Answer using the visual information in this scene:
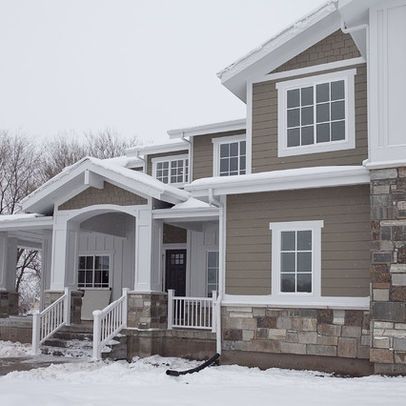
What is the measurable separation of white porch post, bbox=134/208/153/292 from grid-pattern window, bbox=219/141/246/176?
2.90m

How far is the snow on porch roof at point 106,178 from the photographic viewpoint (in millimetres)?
13742

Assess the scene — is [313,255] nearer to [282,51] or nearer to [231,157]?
[282,51]

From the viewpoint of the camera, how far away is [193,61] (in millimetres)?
196875

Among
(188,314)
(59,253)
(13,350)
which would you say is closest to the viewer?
(188,314)

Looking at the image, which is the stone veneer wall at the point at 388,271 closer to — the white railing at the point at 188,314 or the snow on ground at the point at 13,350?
the white railing at the point at 188,314

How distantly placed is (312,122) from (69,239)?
256 inches

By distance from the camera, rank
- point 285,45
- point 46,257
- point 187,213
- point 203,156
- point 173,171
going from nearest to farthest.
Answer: point 285,45
point 187,213
point 203,156
point 173,171
point 46,257

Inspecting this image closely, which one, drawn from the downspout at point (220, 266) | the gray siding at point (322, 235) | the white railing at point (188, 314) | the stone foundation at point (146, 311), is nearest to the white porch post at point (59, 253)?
the stone foundation at point (146, 311)

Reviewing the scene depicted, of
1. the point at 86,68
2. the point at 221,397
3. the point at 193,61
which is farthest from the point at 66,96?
the point at 221,397

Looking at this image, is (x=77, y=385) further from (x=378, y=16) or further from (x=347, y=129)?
(x=378, y=16)

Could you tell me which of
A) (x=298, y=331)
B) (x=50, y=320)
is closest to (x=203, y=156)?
(x=50, y=320)

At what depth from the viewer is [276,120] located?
490 inches

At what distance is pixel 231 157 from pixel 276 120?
149 inches

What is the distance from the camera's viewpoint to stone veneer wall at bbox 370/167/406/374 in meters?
9.67
